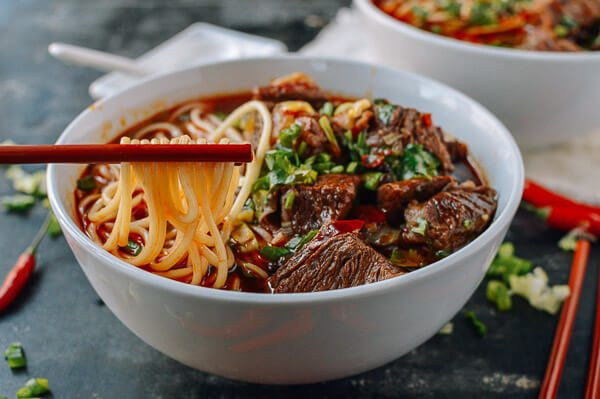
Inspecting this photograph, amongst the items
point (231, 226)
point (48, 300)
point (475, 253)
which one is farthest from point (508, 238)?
point (48, 300)

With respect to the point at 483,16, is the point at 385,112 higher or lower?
higher

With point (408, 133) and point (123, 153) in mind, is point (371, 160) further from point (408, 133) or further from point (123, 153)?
point (123, 153)

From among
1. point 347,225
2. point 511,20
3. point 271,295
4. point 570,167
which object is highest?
point 271,295

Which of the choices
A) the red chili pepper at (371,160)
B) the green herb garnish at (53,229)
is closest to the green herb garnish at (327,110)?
the red chili pepper at (371,160)

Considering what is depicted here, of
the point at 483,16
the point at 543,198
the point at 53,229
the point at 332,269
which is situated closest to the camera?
the point at 332,269

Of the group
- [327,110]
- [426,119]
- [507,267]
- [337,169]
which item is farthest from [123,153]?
[507,267]

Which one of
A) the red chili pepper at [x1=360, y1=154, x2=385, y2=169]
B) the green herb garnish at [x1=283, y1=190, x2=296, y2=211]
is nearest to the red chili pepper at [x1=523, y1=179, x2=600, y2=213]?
the red chili pepper at [x1=360, y1=154, x2=385, y2=169]

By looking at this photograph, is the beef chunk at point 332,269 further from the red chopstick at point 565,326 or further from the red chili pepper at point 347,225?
the red chopstick at point 565,326

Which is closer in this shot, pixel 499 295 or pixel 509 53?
pixel 499 295
